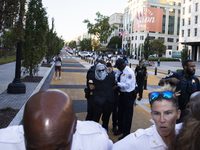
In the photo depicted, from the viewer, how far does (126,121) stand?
487cm

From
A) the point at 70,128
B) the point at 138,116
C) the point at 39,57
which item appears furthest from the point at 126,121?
the point at 39,57

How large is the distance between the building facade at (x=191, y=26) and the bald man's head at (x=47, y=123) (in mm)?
61690

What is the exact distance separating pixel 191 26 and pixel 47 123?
65622mm

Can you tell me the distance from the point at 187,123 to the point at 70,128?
34.3 inches

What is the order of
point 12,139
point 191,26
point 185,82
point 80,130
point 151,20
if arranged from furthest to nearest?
1. point 151,20
2. point 191,26
3. point 185,82
4. point 80,130
5. point 12,139

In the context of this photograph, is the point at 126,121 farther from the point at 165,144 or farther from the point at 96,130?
the point at 96,130

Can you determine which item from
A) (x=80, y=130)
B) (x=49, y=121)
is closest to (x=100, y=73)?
(x=80, y=130)

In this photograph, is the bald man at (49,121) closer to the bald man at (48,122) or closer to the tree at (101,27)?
the bald man at (48,122)

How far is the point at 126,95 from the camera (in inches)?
193

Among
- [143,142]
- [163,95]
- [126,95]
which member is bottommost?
[126,95]

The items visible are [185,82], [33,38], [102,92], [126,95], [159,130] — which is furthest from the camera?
[33,38]

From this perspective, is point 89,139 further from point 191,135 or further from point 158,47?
point 158,47

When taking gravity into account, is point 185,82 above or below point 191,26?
below

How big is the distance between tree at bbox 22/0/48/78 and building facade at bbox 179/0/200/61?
5242 cm
